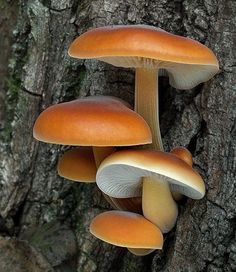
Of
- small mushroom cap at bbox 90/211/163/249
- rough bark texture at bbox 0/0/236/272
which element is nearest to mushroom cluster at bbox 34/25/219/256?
small mushroom cap at bbox 90/211/163/249

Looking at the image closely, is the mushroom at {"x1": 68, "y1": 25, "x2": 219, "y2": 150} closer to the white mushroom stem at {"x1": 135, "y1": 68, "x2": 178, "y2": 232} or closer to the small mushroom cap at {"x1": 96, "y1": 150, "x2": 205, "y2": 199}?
the white mushroom stem at {"x1": 135, "y1": 68, "x2": 178, "y2": 232}

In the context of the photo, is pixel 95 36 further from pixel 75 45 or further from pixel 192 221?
pixel 192 221

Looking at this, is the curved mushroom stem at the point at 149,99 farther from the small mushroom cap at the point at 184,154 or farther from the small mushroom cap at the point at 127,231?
the small mushroom cap at the point at 127,231

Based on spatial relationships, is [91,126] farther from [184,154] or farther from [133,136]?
[184,154]

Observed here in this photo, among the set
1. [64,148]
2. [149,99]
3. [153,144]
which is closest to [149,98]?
[149,99]

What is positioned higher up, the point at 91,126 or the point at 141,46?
the point at 141,46

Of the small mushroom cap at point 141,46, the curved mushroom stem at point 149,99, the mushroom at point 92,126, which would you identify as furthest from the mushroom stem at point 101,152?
the small mushroom cap at point 141,46
